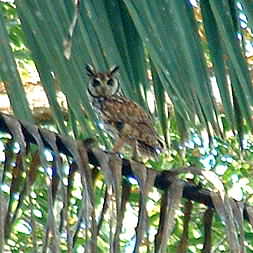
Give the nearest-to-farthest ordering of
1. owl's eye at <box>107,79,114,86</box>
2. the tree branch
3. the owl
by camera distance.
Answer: the tree branch → the owl → owl's eye at <box>107,79,114,86</box>

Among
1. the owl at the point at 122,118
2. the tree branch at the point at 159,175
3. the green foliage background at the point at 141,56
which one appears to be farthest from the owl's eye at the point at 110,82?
the tree branch at the point at 159,175

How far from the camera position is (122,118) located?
4.08m

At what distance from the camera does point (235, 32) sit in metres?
2.85

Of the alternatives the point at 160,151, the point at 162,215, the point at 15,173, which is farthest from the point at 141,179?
the point at 160,151

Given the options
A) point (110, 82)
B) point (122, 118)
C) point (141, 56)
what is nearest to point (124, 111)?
point (122, 118)

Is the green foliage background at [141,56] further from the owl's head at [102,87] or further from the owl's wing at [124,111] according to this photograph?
the owl's head at [102,87]

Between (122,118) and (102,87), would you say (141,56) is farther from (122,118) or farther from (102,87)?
(102,87)

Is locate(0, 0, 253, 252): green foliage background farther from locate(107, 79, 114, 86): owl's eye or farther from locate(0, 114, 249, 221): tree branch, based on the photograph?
locate(107, 79, 114, 86): owl's eye

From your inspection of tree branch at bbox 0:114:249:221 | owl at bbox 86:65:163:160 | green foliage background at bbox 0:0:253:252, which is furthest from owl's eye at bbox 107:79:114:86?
tree branch at bbox 0:114:249:221

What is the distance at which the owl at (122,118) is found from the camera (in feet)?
12.2

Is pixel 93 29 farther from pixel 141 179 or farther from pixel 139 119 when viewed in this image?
pixel 139 119

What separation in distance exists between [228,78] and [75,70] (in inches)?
20.4

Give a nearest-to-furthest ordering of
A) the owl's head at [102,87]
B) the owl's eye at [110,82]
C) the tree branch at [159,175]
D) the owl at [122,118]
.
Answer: the tree branch at [159,175]
the owl at [122,118]
the owl's eye at [110,82]
the owl's head at [102,87]

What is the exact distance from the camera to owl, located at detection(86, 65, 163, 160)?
12.2 feet
